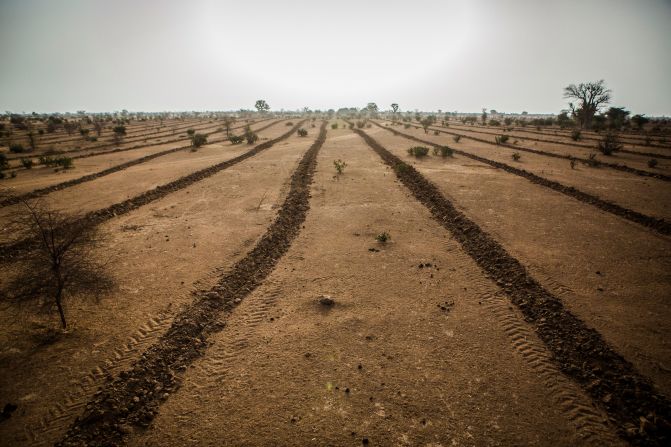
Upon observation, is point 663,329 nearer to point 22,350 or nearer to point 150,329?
point 150,329

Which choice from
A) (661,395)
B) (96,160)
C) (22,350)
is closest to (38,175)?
(96,160)

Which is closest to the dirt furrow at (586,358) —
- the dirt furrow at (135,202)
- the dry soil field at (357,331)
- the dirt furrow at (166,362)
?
the dry soil field at (357,331)

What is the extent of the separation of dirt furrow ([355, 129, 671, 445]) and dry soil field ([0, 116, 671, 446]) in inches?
1.2

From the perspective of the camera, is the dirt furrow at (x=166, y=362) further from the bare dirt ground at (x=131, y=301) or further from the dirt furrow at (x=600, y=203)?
the dirt furrow at (x=600, y=203)

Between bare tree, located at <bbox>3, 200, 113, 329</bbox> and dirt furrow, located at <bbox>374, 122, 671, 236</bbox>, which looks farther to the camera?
dirt furrow, located at <bbox>374, 122, 671, 236</bbox>

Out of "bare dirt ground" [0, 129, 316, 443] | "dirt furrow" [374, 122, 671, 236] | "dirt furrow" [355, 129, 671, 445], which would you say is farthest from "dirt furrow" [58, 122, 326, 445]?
"dirt furrow" [374, 122, 671, 236]

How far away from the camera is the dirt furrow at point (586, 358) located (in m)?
4.51

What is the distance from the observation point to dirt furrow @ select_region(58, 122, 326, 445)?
4527mm

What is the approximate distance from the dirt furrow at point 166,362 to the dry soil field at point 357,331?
0.10 ft

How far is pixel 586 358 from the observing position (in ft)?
18.6

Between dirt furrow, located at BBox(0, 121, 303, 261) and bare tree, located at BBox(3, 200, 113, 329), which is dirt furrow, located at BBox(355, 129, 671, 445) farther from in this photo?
dirt furrow, located at BBox(0, 121, 303, 261)

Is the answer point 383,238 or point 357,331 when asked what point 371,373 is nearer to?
point 357,331

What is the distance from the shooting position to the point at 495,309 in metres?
7.06

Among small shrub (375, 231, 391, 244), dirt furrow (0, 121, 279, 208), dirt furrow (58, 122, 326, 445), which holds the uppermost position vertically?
dirt furrow (0, 121, 279, 208)
